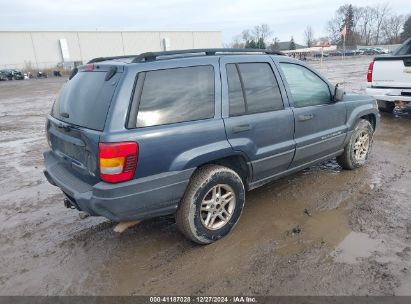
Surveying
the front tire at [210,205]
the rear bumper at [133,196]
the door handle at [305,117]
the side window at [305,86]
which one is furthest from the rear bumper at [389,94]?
the rear bumper at [133,196]

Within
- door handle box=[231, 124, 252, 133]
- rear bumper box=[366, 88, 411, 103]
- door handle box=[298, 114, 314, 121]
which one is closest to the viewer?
door handle box=[231, 124, 252, 133]

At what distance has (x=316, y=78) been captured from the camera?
14.9 ft

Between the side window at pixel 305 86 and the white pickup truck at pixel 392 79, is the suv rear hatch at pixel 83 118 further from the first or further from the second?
the white pickup truck at pixel 392 79

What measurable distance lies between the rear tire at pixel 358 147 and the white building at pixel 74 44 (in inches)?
2529

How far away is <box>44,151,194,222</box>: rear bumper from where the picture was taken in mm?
2951

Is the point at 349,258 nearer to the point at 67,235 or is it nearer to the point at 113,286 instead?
the point at 113,286

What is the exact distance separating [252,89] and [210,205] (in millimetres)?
1313

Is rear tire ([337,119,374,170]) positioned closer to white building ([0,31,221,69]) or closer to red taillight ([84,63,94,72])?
red taillight ([84,63,94,72])

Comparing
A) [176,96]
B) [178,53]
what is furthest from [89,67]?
[176,96]

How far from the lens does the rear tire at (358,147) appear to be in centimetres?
511

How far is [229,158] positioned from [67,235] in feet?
6.54

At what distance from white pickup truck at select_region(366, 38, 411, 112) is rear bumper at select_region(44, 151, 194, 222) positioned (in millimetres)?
6618

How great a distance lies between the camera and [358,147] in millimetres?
5293

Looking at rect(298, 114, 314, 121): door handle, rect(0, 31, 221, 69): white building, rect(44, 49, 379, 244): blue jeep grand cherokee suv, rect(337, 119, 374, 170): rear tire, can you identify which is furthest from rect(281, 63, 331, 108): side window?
rect(0, 31, 221, 69): white building
